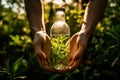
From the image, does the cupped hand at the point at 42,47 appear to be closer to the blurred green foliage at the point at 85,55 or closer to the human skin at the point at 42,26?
the human skin at the point at 42,26

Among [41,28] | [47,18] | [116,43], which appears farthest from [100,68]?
[41,28]

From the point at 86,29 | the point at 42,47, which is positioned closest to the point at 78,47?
the point at 86,29

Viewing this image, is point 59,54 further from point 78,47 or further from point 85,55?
point 85,55

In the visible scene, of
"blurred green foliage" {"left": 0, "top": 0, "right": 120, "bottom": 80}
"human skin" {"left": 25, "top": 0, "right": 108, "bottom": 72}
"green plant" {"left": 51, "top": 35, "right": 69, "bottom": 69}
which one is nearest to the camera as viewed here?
"human skin" {"left": 25, "top": 0, "right": 108, "bottom": 72}

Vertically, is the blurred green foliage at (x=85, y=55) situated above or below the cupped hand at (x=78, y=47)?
below

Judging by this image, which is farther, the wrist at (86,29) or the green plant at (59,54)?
the green plant at (59,54)

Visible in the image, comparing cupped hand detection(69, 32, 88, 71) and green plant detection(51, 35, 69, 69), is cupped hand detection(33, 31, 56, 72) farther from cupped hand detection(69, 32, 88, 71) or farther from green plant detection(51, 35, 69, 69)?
cupped hand detection(69, 32, 88, 71)

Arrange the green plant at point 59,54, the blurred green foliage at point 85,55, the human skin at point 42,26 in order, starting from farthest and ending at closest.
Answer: the blurred green foliage at point 85,55 → the green plant at point 59,54 → the human skin at point 42,26

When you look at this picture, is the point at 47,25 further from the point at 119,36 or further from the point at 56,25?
the point at 56,25

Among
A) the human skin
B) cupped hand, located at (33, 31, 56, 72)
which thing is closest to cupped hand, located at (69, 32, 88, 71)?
the human skin

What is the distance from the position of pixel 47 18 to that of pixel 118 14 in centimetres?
131

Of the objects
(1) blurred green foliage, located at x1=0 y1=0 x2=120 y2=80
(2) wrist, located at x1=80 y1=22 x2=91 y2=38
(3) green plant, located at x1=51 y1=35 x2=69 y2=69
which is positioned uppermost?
(2) wrist, located at x1=80 y1=22 x2=91 y2=38

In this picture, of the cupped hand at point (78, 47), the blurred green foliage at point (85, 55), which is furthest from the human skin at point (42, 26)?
the blurred green foliage at point (85, 55)

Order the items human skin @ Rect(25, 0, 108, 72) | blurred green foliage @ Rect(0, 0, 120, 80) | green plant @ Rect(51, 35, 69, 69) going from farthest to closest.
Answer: blurred green foliage @ Rect(0, 0, 120, 80)
green plant @ Rect(51, 35, 69, 69)
human skin @ Rect(25, 0, 108, 72)
